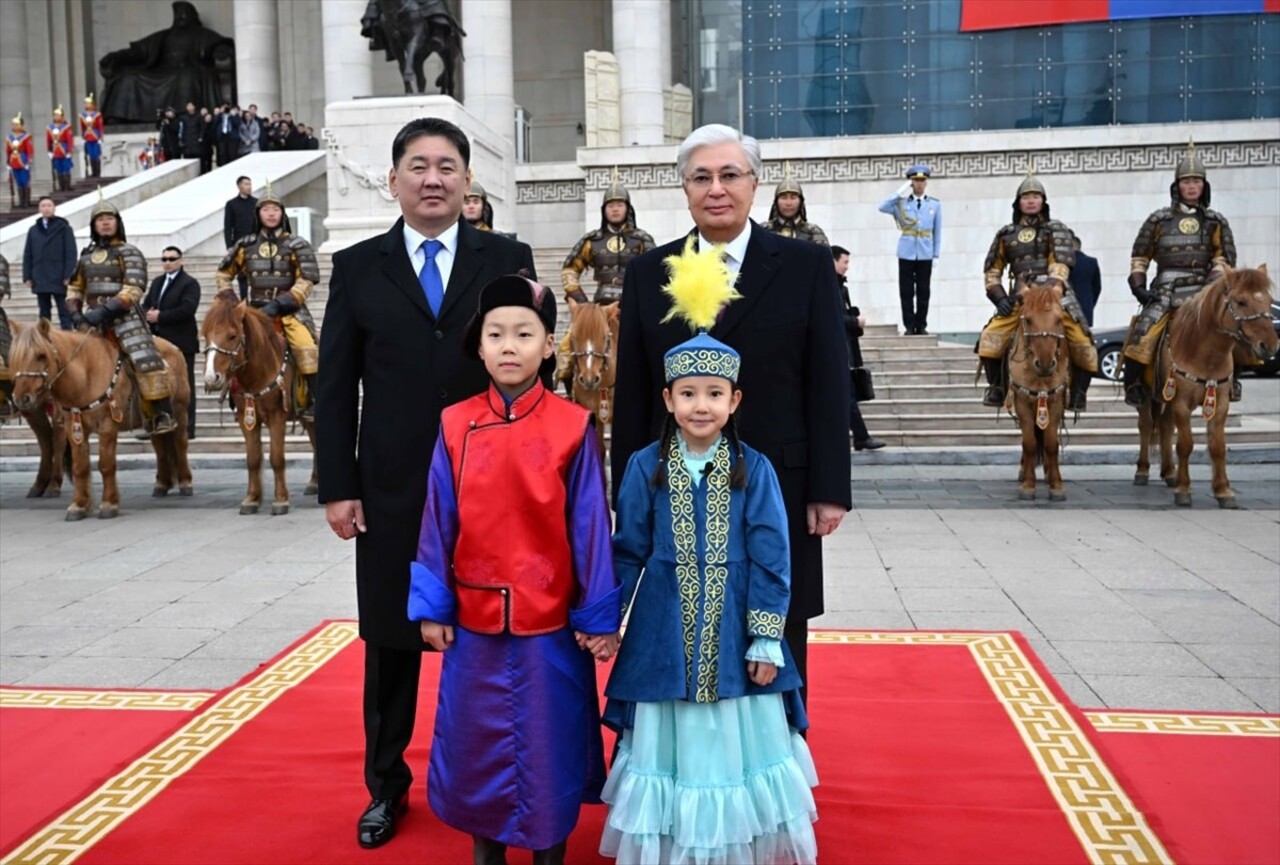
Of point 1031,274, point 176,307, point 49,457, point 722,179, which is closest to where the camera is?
point 722,179

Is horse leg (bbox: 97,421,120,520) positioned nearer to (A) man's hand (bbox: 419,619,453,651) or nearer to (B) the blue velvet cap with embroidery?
(A) man's hand (bbox: 419,619,453,651)

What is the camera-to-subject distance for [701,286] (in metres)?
3.31

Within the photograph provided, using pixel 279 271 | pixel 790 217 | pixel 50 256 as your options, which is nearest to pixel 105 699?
pixel 279 271

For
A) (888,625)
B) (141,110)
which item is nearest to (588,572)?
(888,625)

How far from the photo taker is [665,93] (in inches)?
985

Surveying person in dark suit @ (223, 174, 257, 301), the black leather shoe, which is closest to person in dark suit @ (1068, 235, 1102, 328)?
person in dark suit @ (223, 174, 257, 301)

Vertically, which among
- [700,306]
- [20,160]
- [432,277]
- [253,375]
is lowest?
[253,375]

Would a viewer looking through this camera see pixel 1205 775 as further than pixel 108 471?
No

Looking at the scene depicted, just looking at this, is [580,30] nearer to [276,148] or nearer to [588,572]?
[276,148]

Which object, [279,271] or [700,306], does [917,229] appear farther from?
[700,306]

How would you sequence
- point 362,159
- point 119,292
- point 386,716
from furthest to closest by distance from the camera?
point 362,159 < point 119,292 < point 386,716

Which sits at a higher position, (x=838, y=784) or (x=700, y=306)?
(x=700, y=306)

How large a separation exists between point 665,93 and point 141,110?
15359mm

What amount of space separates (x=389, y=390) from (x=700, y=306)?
101 cm
